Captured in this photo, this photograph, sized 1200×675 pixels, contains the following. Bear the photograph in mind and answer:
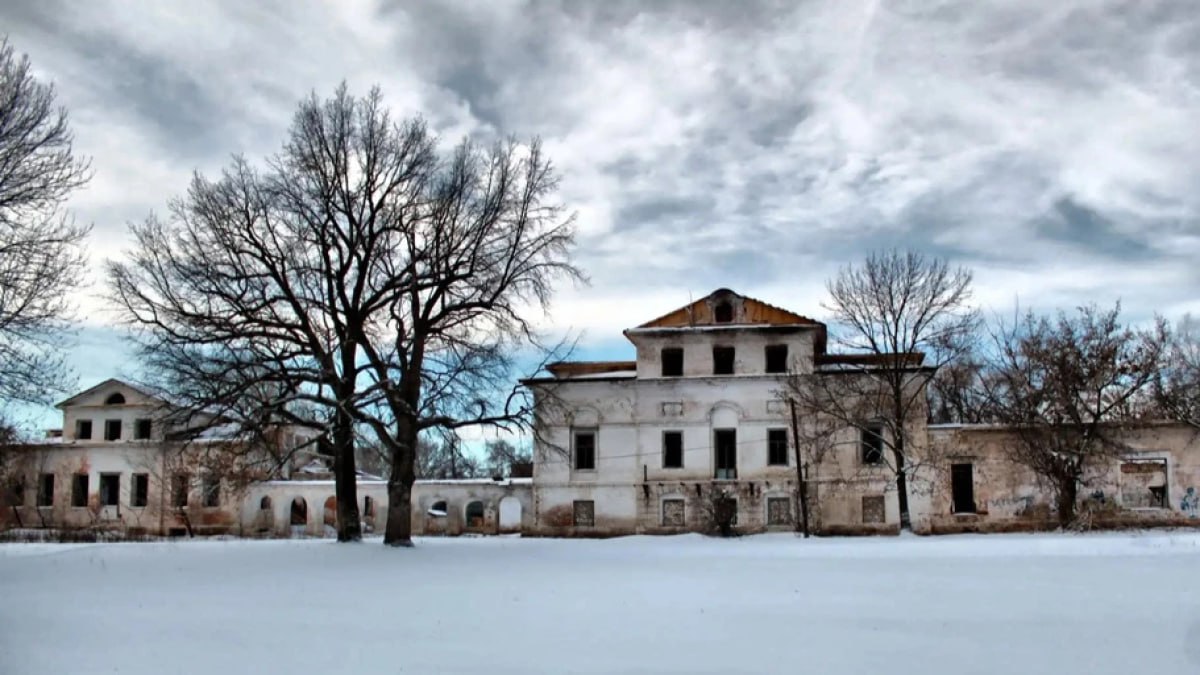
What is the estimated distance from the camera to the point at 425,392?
28.2m

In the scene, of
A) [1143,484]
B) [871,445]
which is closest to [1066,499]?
[1143,484]

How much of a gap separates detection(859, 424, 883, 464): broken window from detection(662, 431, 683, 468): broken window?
24.2 ft

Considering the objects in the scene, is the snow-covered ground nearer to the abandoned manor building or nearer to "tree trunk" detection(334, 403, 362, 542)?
"tree trunk" detection(334, 403, 362, 542)

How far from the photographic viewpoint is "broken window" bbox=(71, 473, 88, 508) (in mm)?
51844

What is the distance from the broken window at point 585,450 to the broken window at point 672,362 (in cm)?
409

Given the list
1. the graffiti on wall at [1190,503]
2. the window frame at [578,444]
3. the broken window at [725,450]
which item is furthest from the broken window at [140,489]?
the graffiti on wall at [1190,503]

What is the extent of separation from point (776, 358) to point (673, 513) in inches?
305

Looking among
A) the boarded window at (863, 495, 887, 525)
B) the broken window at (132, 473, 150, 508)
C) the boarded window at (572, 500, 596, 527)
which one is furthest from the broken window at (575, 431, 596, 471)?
the broken window at (132, 473, 150, 508)

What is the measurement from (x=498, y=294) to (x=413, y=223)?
120 inches

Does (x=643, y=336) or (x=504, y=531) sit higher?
(x=643, y=336)

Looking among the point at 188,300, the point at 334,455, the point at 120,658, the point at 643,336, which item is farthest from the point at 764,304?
the point at 120,658

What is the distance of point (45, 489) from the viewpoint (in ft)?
173

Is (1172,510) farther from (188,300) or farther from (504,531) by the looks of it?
(188,300)

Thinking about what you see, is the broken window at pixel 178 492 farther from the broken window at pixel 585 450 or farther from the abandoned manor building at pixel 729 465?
the broken window at pixel 585 450
